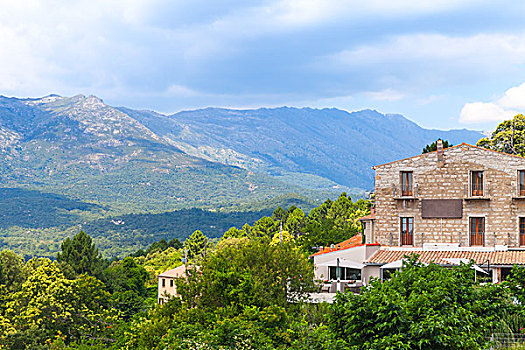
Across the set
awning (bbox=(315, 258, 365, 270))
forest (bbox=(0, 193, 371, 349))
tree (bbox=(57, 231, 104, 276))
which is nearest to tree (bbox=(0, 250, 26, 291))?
forest (bbox=(0, 193, 371, 349))

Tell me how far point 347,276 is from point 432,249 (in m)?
5.19

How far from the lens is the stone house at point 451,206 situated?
119 feet

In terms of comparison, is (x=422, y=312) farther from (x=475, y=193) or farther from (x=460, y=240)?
(x=475, y=193)

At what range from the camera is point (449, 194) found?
37.6 meters

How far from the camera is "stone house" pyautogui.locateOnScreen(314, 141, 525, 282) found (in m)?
36.3

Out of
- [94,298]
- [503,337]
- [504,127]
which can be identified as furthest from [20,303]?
[503,337]

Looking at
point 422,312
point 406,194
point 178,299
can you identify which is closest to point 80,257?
point 178,299

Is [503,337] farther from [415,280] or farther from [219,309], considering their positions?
[219,309]

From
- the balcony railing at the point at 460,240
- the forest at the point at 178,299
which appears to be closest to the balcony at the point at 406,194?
the balcony railing at the point at 460,240

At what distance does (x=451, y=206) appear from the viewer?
37.3 meters

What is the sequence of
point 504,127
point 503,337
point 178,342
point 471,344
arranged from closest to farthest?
point 471,344, point 503,337, point 178,342, point 504,127

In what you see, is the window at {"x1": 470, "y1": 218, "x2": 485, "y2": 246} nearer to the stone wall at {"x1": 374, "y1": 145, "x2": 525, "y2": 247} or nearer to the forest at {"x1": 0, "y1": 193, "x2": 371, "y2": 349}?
the stone wall at {"x1": 374, "y1": 145, "x2": 525, "y2": 247}

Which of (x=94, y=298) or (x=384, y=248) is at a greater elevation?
(x=384, y=248)

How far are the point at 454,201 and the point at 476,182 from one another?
5.48ft
